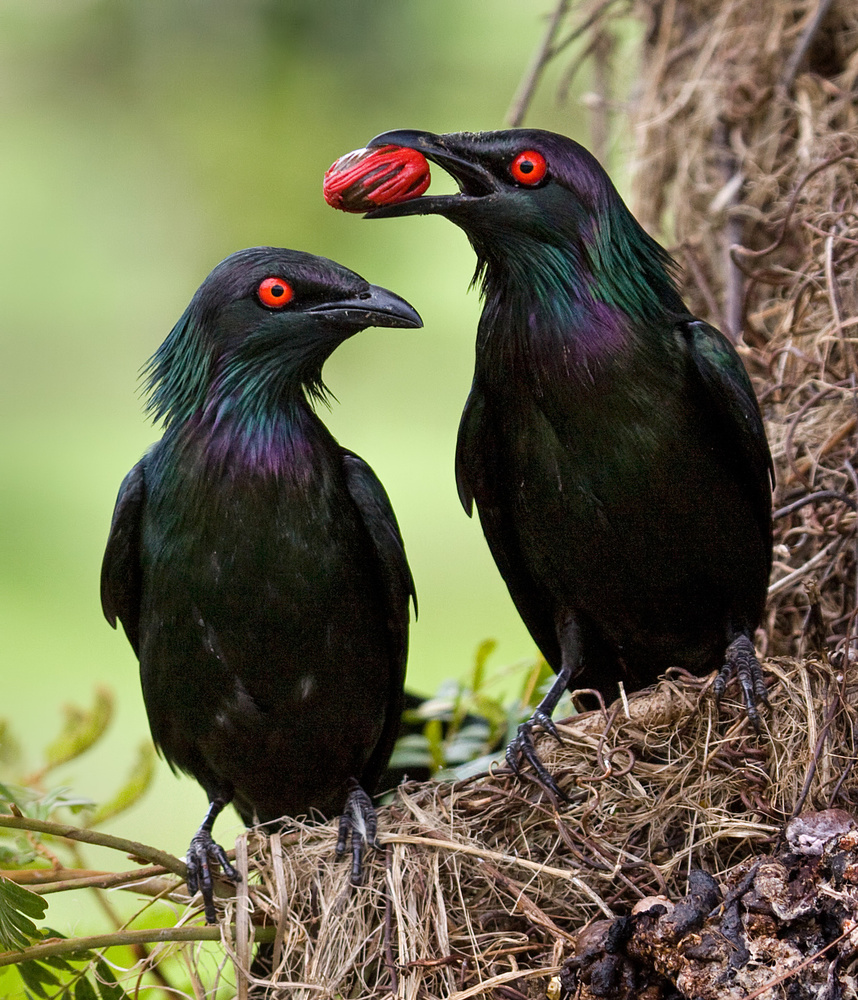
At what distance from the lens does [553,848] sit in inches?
86.6

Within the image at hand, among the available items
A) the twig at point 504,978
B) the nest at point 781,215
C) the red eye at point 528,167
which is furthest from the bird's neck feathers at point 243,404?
the nest at point 781,215

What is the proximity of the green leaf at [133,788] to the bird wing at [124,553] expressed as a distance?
367mm

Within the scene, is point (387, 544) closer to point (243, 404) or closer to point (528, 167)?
point (243, 404)

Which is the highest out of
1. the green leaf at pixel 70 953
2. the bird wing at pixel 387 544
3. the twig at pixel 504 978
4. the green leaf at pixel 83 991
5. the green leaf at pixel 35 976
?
the bird wing at pixel 387 544

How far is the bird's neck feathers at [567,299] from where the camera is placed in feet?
8.14

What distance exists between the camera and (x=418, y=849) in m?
2.25

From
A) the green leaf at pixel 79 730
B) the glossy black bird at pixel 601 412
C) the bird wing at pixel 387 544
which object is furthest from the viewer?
the green leaf at pixel 79 730

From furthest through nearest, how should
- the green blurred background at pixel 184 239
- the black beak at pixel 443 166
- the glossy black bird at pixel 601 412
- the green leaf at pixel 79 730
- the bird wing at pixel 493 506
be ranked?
the green blurred background at pixel 184 239, the green leaf at pixel 79 730, the bird wing at pixel 493 506, the glossy black bird at pixel 601 412, the black beak at pixel 443 166

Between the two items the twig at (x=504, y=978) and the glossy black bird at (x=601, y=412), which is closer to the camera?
the twig at (x=504, y=978)

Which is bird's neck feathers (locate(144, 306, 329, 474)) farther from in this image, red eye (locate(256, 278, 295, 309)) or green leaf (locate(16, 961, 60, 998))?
green leaf (locate(16, 961, 60, 998))

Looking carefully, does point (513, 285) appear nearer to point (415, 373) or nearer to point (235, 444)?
point (235, 444)

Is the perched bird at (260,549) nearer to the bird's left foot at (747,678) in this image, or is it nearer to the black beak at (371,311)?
the black beak at (371,311)

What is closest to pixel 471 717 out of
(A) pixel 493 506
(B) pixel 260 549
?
(A) pixel 493 506

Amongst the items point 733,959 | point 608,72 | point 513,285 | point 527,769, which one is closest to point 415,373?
point 608,72
